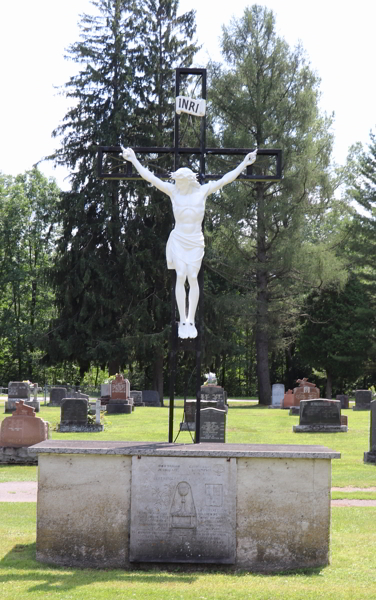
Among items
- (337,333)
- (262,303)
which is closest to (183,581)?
(262,303)

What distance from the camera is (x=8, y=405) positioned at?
26906 millimetres

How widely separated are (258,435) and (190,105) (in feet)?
39.8

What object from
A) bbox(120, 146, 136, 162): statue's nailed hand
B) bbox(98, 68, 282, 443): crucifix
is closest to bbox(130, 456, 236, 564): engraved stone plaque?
bbox(98, 68, 282, 443): crucifix

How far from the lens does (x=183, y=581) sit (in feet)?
21.1

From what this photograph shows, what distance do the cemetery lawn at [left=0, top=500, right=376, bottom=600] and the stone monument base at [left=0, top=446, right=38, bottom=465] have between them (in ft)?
23.8

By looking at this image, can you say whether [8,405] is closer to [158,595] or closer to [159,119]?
[159,119]

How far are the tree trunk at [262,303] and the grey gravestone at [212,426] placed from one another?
19.4m

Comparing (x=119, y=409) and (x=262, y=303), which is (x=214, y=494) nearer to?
(x=119, y=409)

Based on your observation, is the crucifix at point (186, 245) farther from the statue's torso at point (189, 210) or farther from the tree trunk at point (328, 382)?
the tree trunk at point (328, 382)

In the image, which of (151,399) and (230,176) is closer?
(230,176)

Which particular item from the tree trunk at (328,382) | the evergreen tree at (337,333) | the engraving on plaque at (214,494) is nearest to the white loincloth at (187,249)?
the engraving on plaque at (214,494)

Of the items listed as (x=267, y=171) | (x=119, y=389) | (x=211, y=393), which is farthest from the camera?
(x=267, y=171)

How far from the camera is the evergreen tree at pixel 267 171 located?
3500 centimetres

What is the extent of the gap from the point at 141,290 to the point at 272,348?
8306 mm
